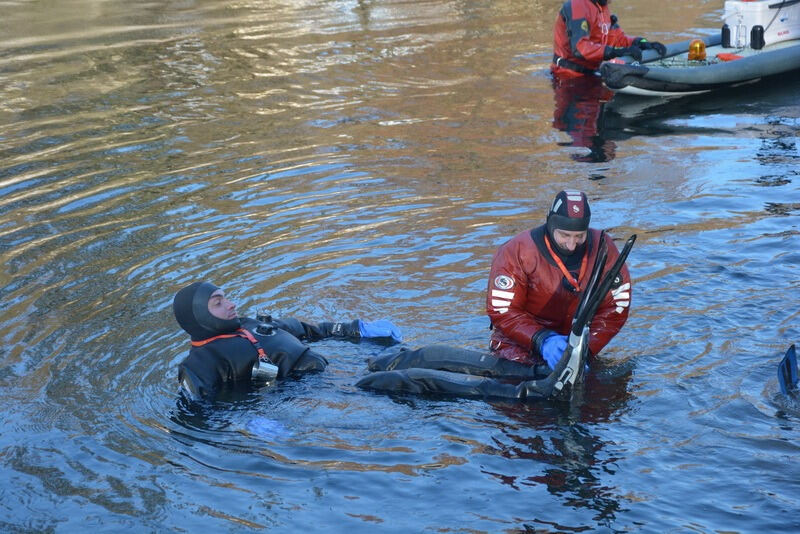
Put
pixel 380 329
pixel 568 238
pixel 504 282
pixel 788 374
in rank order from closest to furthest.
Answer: pixel 788 374, pixel 568 238, pixel 504 282, pixel 380 329

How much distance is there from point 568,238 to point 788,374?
1.74 metres

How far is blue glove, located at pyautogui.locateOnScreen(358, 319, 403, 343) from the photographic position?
8312 mm

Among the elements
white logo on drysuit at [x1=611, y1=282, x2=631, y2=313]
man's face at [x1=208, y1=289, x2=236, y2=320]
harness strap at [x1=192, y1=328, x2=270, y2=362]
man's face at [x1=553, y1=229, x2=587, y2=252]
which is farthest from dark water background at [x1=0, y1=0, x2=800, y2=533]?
man's face at [x1=553, y1=229, x2=587, y2=252]

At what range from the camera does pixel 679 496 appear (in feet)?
19.5

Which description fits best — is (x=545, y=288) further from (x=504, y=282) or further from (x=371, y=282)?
(x=371, y=282)

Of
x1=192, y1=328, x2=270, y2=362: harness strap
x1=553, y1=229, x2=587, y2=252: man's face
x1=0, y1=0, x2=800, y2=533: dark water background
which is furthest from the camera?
x1=192, y1=328, x2=270, y2=362: harness strap

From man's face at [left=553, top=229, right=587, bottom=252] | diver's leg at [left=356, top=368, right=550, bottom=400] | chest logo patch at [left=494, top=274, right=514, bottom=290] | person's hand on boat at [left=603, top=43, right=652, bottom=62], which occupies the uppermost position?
person's hand on boat at [left=603, top=43, right=652, bottom=62]

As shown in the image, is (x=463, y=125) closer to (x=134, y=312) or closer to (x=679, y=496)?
(x=134, y=312)

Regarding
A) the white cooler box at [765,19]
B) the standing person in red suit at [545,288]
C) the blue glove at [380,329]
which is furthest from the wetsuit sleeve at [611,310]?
the white cooler box at [765,19]

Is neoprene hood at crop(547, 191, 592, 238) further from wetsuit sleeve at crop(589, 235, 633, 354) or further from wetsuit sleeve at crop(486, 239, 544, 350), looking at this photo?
wetsuit sleeve at crop(486, 239, 544, 350)

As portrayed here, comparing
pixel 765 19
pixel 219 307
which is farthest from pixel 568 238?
pixel 765 19

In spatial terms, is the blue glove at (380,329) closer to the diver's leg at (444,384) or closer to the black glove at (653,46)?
the diver's leg at (444,384)

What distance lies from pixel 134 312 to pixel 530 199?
4.74m

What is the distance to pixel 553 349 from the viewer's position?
7141 mm
